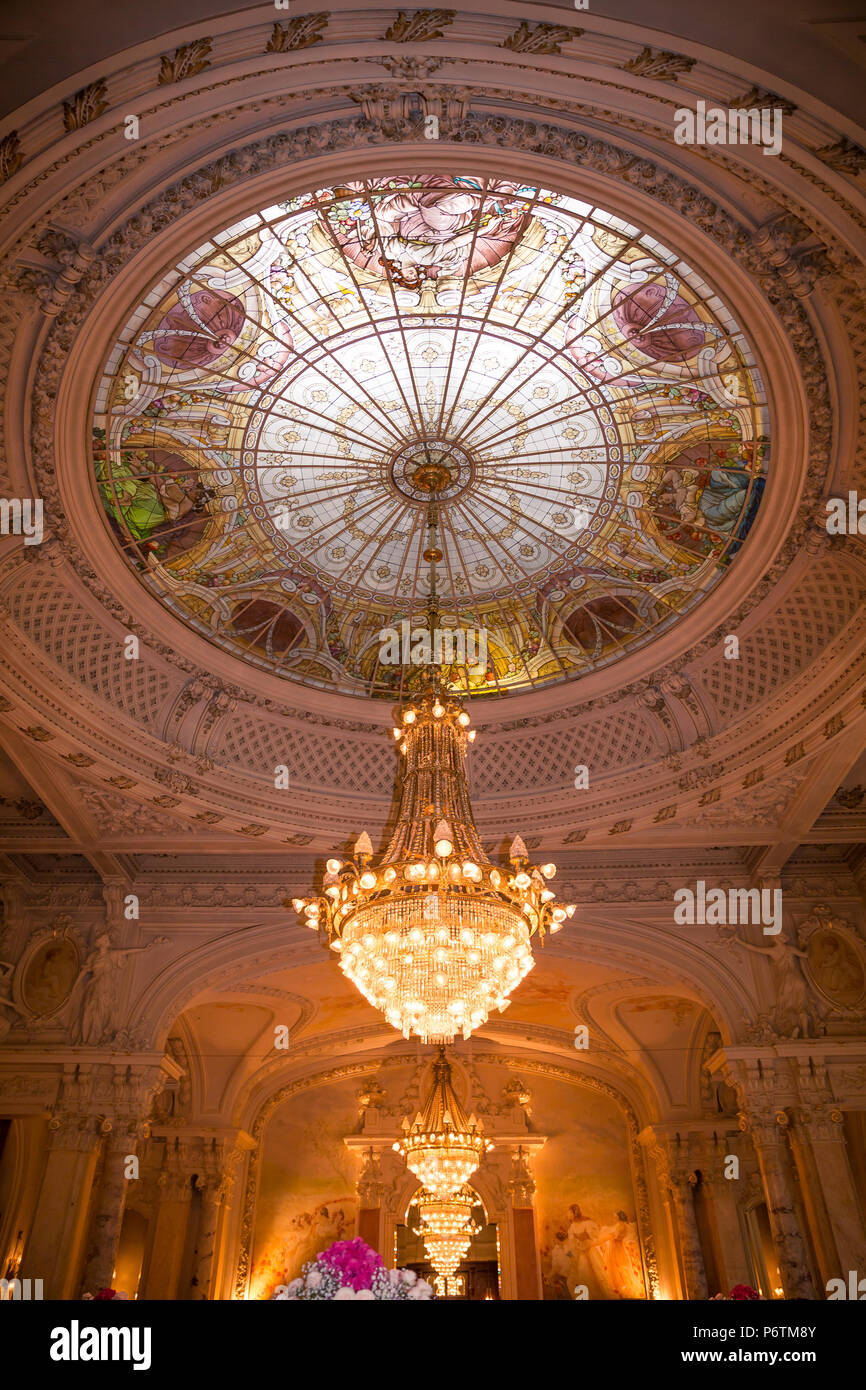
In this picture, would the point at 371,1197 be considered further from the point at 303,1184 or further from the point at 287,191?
the point at 287,191

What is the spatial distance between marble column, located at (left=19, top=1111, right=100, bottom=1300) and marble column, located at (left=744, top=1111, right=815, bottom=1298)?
8588 millimetres

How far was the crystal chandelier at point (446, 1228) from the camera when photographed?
1433 centimetres

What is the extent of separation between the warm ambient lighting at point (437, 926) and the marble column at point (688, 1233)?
11342 mm

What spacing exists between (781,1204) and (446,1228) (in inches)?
216

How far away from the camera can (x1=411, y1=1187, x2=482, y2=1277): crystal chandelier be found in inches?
564

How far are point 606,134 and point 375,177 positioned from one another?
5.85 ft

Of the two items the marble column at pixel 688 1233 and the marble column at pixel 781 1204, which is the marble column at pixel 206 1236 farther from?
the marble column at pixel 781 1204

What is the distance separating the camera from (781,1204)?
11531mm

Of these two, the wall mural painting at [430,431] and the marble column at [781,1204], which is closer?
the wall mural painting at [430,431]

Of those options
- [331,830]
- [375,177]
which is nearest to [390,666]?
[331,830]

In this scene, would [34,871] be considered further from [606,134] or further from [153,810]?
[606,134]

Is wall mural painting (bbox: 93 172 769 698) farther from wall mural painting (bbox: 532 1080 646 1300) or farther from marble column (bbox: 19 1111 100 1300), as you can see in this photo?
wall mural painting (bbox: 532 1080 646 1300)

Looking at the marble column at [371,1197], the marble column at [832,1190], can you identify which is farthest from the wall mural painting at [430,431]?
the marble column at [371,1197]

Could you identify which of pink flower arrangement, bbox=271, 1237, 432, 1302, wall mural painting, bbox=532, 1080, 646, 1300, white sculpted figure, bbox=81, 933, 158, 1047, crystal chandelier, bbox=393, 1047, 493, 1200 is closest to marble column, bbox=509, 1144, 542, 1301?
wall mural painting, bbox=532, 1080, 646, 1300
